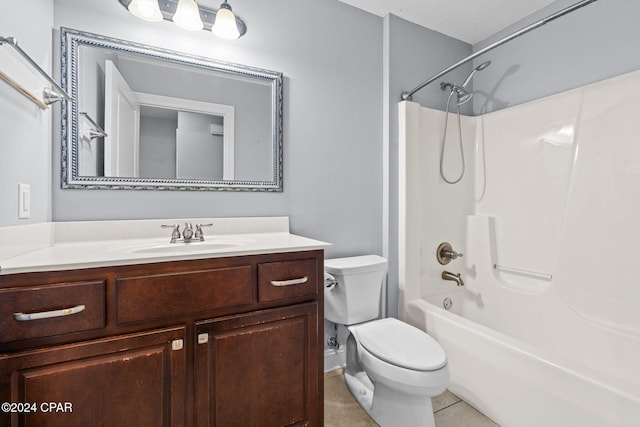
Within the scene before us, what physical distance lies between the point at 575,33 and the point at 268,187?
2110 mm

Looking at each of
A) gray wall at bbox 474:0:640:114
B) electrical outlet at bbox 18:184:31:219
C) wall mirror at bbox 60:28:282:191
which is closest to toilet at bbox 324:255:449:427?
wall mirror at bbox 60:28:282:191

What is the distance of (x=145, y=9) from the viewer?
4.44 feet

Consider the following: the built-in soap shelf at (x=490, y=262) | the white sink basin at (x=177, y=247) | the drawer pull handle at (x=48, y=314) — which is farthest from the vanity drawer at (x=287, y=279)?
the built-in soap shelf at (x=490, y=262)

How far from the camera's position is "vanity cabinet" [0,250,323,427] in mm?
852

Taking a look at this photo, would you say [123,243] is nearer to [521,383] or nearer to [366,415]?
[366,415]

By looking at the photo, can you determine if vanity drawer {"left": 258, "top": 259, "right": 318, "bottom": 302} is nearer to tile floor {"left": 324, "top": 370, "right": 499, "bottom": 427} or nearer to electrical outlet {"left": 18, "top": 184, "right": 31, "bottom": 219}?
tile floor {"left": 324, "top": 370, "right": 499, "bottom": 427}

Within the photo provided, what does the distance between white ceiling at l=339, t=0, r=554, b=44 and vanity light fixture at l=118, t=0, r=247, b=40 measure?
83 centimetres

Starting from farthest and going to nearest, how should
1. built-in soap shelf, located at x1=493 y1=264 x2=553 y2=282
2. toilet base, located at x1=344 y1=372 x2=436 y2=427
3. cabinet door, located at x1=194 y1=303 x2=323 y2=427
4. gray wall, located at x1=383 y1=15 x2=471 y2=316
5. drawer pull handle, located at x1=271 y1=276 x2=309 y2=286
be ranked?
1. gray wall, located at x1=383 y1=15 x2=471 y2=316
2. built-in soap shelf, located at x1=493 y1=264 x2=553 y2=282
3. toilet base, located at x1=344 y1=372 x2=436 y2=427
4. drawer pull handle, located at x1=271 y1=276 x2=309 y2=286
5. cabinet door, located at x1=194 y1=303 x2=323 y2=427

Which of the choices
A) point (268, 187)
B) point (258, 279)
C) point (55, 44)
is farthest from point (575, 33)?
point (55, 44)

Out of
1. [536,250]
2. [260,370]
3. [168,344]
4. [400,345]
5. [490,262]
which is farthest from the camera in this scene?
[490,262]

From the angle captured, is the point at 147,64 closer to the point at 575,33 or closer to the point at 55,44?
the point at 55,44

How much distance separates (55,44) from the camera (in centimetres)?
130

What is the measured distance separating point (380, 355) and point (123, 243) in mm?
1234

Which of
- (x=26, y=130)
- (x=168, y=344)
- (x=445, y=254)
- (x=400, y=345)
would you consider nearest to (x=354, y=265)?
(x=400, y=345)
